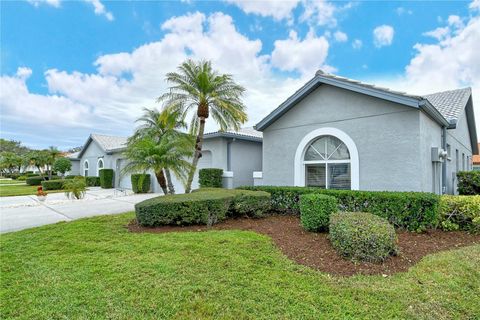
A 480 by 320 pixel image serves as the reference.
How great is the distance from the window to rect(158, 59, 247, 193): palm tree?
3.56 meters

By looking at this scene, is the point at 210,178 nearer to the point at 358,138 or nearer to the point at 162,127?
the point at 162,127

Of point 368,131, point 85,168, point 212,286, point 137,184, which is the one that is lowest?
point 212,286

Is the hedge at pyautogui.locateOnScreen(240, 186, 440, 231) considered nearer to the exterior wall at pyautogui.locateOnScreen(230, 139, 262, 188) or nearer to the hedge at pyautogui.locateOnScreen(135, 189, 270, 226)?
the hedge at pyautogui.locateOnScreen(135, 189, 270, 226)

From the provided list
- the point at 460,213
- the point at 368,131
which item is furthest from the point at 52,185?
the point at 460,213

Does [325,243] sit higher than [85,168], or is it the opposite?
[85,168]

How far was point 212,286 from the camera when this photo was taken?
12.7 feet

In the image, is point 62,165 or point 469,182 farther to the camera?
point 62,165

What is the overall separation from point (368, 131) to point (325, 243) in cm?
525

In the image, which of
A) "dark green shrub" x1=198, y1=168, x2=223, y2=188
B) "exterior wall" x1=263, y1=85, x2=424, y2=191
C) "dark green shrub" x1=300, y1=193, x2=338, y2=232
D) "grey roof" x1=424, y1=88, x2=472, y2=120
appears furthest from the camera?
"dark green shrub" x1=198, y1=168, x2=223, y2=188

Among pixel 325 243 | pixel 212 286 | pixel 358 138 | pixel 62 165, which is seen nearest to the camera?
pixel 212 286

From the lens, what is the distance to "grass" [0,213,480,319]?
128 inches

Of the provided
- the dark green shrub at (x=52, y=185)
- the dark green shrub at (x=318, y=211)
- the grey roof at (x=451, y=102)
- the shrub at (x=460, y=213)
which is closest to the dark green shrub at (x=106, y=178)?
the dark green shrub at (x=52, y=185)

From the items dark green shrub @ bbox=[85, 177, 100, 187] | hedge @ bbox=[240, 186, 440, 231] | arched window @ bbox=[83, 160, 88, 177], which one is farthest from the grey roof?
arched window @ bbox=[83, 160, 88, 177]

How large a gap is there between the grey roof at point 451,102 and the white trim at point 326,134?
14.4 ft
